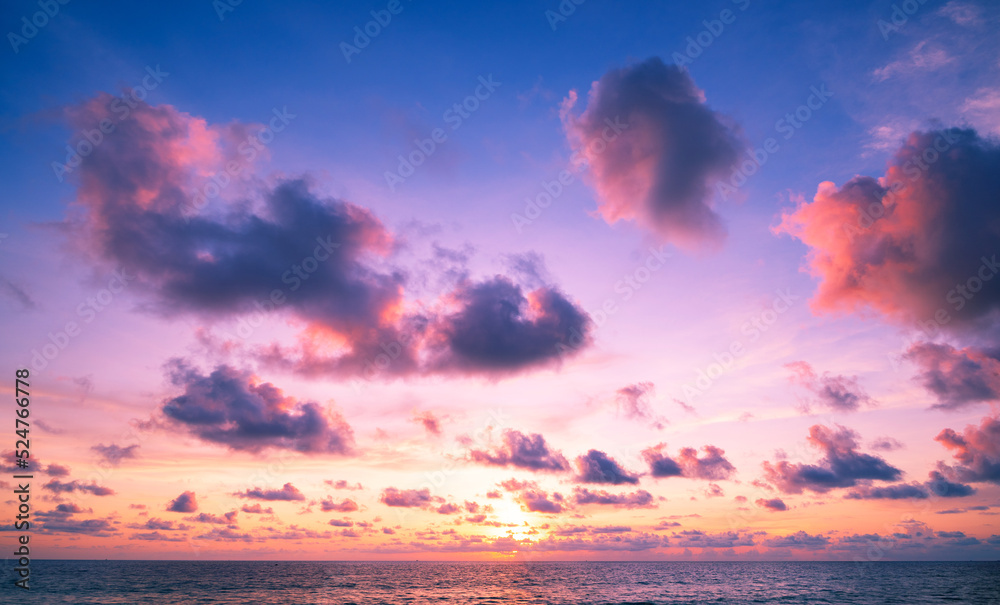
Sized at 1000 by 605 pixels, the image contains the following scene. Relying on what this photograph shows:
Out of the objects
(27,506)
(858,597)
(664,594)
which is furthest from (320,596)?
(858,597)

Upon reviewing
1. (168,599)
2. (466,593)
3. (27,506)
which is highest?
(27,506)

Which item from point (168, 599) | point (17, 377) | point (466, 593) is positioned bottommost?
point (466, 593)

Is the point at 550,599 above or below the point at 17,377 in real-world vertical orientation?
below

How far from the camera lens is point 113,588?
5497 inches

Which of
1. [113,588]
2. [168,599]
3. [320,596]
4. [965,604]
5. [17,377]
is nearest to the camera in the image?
[17,377]

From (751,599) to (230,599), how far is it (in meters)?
118

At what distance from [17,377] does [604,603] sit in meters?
106

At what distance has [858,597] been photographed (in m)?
120

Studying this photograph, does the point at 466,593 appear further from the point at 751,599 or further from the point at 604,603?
the point at 751,599

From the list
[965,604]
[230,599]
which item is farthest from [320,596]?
[965,604]

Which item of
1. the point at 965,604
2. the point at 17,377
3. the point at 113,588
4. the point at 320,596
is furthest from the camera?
the point at 113,588

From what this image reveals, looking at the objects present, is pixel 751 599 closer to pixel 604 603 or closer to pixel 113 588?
pixel 604 603

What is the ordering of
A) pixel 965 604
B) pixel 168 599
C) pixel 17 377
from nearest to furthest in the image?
1. pixel 17 377
2. pixel 965 604
3. pixel 168 599

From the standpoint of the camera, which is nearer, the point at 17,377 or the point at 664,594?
the point at 17,377
